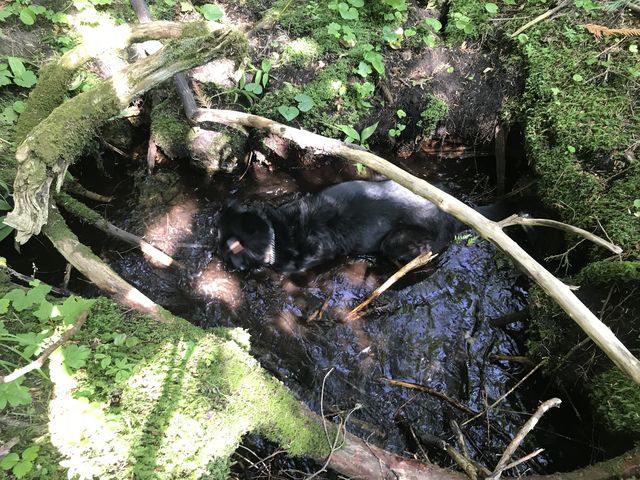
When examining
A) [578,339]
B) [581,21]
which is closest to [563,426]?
[578,339]

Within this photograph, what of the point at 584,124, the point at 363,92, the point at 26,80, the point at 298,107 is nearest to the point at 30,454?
the point at 26,80

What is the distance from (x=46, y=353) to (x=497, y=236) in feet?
9.52

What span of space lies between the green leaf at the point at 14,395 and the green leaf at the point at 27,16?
419cm

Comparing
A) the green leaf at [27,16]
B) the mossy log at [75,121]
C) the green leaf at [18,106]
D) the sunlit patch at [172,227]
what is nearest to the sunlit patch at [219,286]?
the sunlit patch at [172,227]

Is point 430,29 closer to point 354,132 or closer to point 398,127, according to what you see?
point 398,127

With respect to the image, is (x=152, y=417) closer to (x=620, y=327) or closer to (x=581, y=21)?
(x=620, y=327)

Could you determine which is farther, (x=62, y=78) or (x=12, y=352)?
(x=62, y=78)

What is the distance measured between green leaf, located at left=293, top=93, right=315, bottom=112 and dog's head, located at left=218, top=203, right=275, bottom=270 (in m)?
1.35

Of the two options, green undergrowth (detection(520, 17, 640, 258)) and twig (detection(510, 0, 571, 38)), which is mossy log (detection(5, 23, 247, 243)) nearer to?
green undergrowth (detection(520, 17, 640, 258))

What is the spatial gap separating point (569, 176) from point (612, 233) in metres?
0.76

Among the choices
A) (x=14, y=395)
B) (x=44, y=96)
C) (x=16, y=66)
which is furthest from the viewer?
(x=16, y=66)

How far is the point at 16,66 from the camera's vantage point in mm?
4191

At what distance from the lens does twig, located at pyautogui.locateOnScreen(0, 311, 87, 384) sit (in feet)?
7.33

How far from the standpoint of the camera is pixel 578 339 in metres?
3.40
